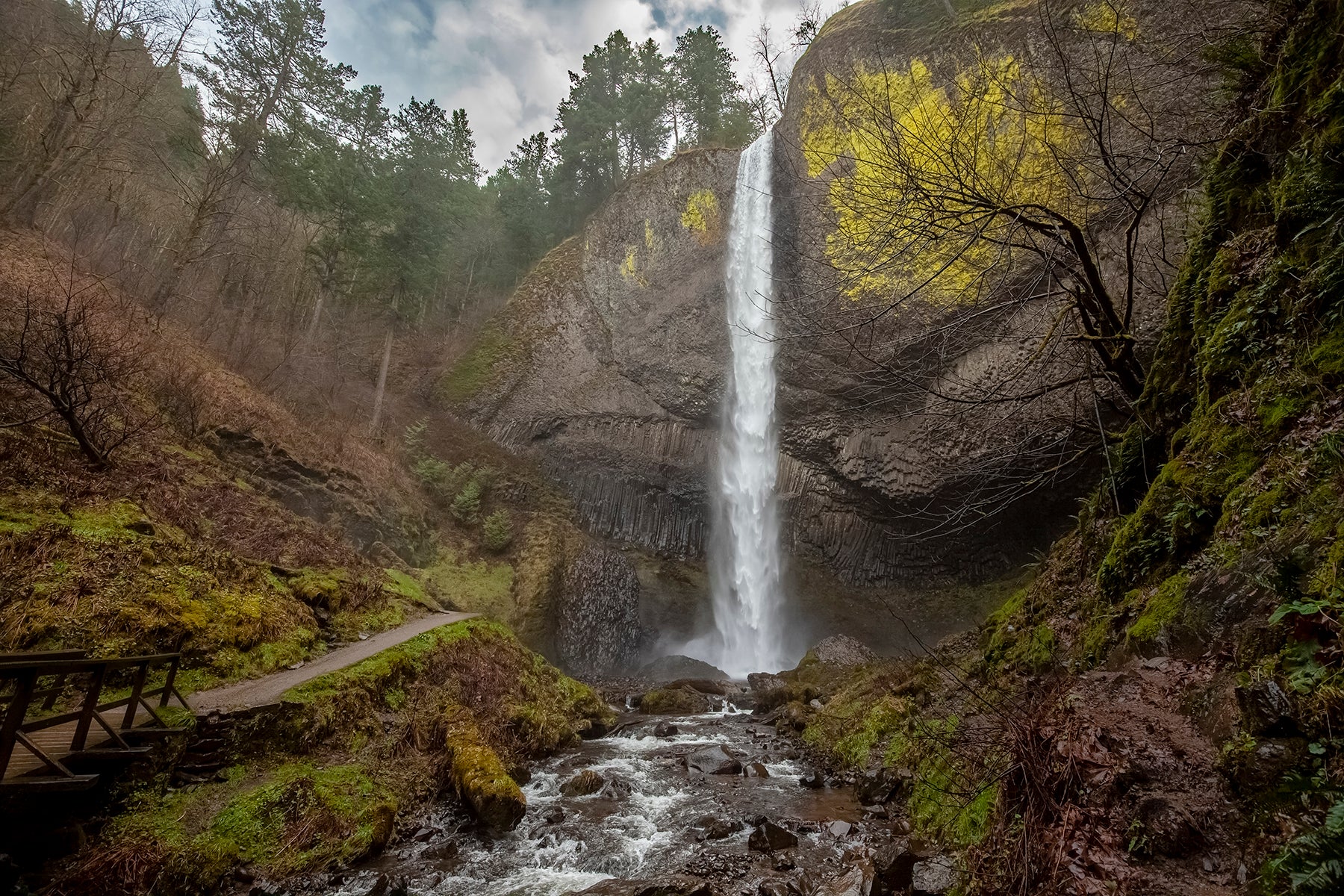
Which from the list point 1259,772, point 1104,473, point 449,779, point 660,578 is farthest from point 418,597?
point 1259,772

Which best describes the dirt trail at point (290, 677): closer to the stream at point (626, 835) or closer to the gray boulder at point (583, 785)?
the stream at point (626, 835)

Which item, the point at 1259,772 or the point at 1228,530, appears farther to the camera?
the point at 1228,530

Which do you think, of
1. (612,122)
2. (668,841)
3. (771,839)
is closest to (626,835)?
(668,841)

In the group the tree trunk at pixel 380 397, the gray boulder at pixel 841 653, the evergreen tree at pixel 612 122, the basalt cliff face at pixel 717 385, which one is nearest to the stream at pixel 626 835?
the gray boulder at pixel 841 653

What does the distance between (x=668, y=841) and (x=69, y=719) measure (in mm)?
5428

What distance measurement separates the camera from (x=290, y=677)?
768cm

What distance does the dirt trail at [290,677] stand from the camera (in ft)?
21.4

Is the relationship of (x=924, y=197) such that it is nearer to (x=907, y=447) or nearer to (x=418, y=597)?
(x=418, y=597)

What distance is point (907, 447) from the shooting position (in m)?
19.0

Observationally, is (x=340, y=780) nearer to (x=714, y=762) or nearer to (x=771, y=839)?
(x=771, y=839)

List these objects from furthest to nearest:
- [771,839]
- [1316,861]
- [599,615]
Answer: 1. [599,615]
2. [771,839]
3. [1316,861]

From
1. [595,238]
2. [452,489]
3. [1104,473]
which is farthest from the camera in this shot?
[595,238]

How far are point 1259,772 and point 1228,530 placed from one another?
1949 mm

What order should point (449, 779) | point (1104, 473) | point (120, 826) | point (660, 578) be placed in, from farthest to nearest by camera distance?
point (660, 578) → point (449, 779) → point (1104, 473) → point (120, 826)
